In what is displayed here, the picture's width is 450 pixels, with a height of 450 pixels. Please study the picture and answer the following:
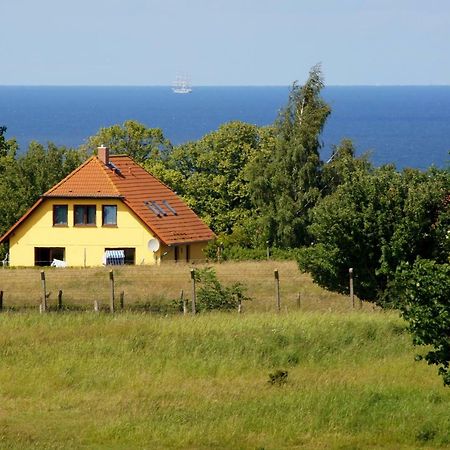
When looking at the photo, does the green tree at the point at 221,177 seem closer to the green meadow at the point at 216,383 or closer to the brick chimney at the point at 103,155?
the brick chimney at the point at 103,155

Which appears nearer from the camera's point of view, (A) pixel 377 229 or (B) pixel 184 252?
(A) pixel 377 229

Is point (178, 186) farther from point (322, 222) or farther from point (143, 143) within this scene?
point (322, 222)

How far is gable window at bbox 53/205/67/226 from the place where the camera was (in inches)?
2635

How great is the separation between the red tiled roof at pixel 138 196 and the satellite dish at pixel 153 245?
31 cm

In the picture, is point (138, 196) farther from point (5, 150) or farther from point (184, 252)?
point (5, 150)

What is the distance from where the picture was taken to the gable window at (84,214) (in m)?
67.1

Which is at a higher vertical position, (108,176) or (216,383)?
(108,176)

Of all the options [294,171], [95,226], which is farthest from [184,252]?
[294,171]

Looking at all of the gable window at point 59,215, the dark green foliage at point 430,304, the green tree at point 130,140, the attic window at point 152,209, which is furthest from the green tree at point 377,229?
the green tree at point 130,140

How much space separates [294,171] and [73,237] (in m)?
13.8

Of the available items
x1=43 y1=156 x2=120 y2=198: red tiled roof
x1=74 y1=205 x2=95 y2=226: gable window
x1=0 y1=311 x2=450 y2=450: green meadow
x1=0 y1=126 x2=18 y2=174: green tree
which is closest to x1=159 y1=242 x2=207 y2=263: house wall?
x1=43 y1=156 x2=120 y2=198: red tiled roof

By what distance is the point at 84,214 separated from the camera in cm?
6712

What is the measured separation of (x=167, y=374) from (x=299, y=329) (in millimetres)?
4621
